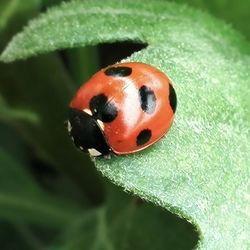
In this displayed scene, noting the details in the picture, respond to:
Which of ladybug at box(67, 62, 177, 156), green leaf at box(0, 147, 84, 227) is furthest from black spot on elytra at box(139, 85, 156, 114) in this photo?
green leaf at box(0, 147, 84, 227)

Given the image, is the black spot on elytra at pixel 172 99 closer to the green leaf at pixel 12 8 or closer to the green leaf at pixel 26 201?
the green leaf at pixel 12 8

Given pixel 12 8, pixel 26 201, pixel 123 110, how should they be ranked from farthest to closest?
1. pixel 26 201
2. pixel 12 8
3. pixel 123 110

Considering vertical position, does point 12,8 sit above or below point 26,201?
above

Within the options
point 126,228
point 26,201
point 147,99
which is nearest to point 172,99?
point 147,99

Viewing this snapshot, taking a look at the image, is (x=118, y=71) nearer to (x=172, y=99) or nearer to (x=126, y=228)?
(x=172, y=99)

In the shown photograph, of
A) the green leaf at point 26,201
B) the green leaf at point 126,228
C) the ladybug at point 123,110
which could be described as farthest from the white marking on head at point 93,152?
the green leaf at point 26,201

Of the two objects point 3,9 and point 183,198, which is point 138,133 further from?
point 3,9

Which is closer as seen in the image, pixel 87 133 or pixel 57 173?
pixel 87 133
